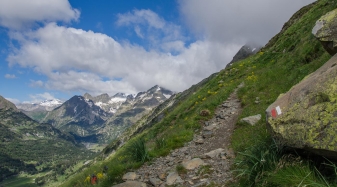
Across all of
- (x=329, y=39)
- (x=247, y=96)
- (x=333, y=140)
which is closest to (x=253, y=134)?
(x=329, y=39)

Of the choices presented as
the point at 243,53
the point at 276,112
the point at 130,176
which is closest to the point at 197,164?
the point at 130,176

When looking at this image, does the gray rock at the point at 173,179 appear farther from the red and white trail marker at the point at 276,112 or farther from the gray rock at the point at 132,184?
the red and white trail marker at the point at 276,112

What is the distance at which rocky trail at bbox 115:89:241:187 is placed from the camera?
1152 centimetres

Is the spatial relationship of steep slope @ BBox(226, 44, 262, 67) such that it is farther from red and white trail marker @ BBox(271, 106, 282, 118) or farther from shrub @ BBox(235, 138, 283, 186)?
shrub @ BBox(235, 138, 283, 186)

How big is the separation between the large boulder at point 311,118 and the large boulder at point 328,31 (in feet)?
2.51

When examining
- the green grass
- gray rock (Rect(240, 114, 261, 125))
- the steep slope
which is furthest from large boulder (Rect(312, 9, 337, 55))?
the steep slope

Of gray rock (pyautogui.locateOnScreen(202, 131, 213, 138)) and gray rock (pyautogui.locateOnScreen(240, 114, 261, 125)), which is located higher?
gray rock (pyautogui.locateOnScreen(240, 114, 261, 125))

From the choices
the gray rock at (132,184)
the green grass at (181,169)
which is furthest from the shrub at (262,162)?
the gray rock at (132,184)

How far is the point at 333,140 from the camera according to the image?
260 inches

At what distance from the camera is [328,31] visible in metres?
9.86

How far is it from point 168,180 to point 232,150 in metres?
3.77

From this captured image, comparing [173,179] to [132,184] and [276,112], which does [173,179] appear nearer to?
[132,184]

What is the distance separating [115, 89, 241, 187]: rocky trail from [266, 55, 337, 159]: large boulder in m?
3.35

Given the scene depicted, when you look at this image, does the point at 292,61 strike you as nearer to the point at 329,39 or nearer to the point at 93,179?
the point at 329,39
